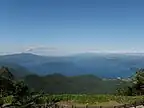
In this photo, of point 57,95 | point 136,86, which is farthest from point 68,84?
point 57,95

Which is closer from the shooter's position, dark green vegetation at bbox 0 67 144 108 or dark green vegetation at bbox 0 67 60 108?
dark green vegetation at bbox 0 67 60 108

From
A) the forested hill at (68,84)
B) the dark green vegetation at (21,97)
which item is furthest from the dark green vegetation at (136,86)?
the forested hill at (68,84)

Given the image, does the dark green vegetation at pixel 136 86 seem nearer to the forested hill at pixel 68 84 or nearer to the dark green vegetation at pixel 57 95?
the dark green vegetation at pixel 57 95

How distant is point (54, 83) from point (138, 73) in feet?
120

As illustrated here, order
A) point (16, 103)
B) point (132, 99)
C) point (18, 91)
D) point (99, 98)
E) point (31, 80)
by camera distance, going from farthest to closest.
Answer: point (31, 80), point (99, 98), point (132, 99), point (18, 91), point (16, 103)

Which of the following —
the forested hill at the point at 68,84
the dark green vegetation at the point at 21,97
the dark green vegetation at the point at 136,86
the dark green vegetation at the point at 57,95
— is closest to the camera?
the dark green vegetation at the point at 21,97

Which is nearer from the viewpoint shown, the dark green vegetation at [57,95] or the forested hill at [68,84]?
the dark green vegetation at [57,95]

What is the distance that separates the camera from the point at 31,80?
7900 centimetres

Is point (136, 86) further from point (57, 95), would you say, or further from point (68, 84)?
point (68, 84)

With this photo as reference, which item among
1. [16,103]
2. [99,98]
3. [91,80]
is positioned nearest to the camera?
[16,103]

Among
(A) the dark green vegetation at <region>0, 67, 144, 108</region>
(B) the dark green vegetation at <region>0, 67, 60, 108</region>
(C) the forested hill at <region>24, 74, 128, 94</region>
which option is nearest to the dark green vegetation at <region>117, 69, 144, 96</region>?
(A) the dark green vegetation at <region>0, 67, 144, 108</region>

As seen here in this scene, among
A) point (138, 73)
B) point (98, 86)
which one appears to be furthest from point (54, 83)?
point (138, 73)

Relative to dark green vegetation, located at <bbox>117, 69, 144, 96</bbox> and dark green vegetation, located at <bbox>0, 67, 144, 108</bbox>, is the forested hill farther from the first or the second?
dark green vegetation, located at <bbox>117, 69, 144, 96</bbox>

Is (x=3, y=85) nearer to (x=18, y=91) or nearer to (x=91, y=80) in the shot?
(x=18, y=91)
